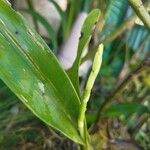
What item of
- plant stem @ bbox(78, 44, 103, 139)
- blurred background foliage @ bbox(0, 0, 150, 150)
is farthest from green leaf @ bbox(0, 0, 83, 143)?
blurred background foliage @ bbox(0, 0, 150, 150)

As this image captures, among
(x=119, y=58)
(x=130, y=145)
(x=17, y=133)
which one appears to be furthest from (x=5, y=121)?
(x=119, y=58)

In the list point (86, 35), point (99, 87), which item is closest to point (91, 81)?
point (86, 35)

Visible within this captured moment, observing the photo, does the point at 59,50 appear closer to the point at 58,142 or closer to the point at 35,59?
the point at 58,142

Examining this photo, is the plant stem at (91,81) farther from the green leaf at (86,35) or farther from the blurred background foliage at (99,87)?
the blurred background foliage at (99,87)

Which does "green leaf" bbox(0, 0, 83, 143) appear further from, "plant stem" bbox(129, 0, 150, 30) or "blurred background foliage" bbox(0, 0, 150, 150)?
"blurred background foliage" bbox(0, 0, 150, 150)

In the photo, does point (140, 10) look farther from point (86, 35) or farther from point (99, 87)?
point (99, 87)

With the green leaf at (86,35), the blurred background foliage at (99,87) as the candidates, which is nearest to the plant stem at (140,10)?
the green leaf at (86,35)
